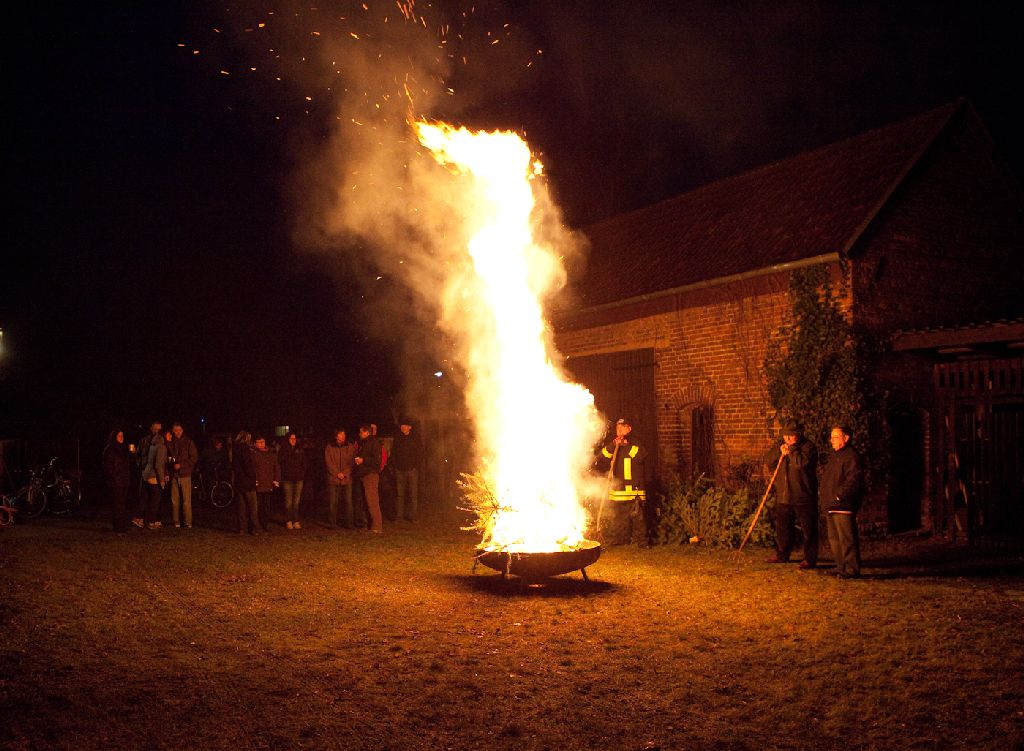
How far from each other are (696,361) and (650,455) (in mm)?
2305

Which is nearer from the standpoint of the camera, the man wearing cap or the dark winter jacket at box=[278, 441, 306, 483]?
the man wearing cap

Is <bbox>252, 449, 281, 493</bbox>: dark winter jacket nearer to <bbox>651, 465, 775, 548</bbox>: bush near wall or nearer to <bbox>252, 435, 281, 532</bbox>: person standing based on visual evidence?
<bbox>252, 435, 281, 532</bbox>: person standing

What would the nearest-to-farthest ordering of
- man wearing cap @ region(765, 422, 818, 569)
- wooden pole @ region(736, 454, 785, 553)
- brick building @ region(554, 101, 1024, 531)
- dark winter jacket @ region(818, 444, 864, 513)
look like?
dark winter jacket @ region(818, 444, 864, 513)
man wearing cap @ region(765, 422, 818, 569)
wooden pole @ region(736, 454, 785, 553)
brick building @ region(554, 101, 1024, 531)

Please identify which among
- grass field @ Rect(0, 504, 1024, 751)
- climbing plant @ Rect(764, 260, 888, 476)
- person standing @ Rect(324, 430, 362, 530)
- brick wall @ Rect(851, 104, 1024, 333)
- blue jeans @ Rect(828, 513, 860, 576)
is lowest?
grass field @ Rect(0, 504, 1024, 751)

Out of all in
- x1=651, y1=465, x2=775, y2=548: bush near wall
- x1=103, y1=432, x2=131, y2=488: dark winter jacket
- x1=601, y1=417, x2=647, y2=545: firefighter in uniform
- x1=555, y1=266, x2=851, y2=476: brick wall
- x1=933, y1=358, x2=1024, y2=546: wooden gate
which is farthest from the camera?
x1=103, y1=432, x2=131, y2=488: dark winter jacket

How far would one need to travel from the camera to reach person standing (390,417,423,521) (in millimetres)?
16188

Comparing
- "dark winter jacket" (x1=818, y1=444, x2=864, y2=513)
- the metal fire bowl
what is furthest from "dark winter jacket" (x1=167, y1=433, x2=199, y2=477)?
"dark winter jacket" (x1=818, y1=444, x2=864, y2=513)

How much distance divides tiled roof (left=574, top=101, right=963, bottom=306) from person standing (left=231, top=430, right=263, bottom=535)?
7.38 m

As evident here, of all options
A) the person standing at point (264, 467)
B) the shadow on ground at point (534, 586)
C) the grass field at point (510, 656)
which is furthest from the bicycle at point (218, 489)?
the shadow on ground at point (534, 586)

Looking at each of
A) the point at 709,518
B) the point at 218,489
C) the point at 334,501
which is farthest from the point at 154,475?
the point at 709,518

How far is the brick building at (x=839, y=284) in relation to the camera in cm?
1338

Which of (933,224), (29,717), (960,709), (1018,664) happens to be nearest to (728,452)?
(933,224)

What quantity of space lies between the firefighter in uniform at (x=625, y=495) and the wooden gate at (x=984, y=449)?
4478 mm

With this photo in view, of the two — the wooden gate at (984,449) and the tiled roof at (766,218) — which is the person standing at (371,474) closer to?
the tiled roof at (766,218)
